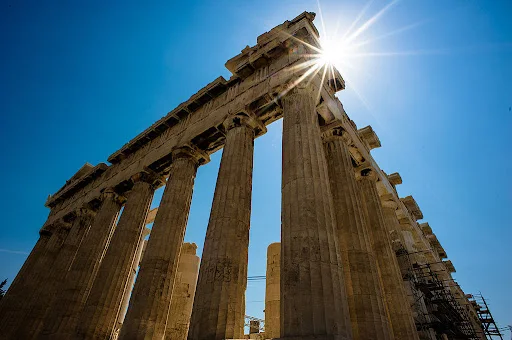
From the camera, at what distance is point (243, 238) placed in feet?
38.4

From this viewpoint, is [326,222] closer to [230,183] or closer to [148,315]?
[230,183]

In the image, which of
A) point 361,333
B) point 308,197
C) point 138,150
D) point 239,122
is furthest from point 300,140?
point 138,150

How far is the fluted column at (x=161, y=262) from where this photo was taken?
12438 millimetres

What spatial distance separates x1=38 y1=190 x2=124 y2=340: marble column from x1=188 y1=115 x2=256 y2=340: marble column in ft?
34.6

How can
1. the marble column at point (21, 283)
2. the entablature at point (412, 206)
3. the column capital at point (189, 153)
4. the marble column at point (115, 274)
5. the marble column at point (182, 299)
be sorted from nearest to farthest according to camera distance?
the marble column at point (115, 274), the marble column at point (182, 299), the column capital at point (189, 153), the marble column at point (21, 283), the entablature at point (412, 206)

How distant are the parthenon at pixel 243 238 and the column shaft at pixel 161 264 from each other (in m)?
0.05

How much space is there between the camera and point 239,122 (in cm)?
1518

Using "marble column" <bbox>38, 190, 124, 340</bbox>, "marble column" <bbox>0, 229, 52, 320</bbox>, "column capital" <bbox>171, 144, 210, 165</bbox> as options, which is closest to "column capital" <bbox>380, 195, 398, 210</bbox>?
"column capital" <bbox>171, 144, 210, 165</bbox>

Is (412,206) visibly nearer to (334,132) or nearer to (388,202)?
(388,202)

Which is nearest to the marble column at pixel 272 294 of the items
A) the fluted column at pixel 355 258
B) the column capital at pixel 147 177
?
the fluted column at pixel 355 258

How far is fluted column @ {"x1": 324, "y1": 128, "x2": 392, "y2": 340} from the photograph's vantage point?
10.4m

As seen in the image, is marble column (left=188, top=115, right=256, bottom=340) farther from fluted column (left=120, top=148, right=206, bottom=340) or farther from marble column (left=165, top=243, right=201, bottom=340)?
marble column (left=165, top=243, right=201, bottom=340)

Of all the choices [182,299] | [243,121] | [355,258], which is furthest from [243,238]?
[182,299]

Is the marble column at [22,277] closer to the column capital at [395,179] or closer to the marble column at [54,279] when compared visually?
the marble column at [54,279]
